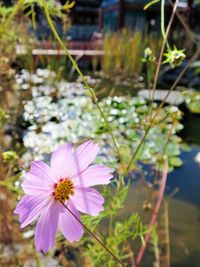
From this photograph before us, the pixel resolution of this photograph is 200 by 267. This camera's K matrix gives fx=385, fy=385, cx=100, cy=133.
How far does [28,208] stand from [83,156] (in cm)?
6

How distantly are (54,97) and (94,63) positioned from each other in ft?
7.06

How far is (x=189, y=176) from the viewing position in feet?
7.03

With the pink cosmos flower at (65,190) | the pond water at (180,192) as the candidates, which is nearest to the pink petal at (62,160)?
the pink cosmos flower at (65,190)

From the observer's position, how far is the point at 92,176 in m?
0.28

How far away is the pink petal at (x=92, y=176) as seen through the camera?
282 mm

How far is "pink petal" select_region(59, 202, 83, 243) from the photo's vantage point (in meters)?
0.29

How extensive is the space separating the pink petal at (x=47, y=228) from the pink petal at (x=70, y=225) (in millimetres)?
11

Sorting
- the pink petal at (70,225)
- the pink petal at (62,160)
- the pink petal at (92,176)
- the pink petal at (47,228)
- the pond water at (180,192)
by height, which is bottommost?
the pond water at (180,192)

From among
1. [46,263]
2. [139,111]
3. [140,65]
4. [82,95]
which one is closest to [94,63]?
[140,65]

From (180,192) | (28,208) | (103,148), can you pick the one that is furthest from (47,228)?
(103,148)

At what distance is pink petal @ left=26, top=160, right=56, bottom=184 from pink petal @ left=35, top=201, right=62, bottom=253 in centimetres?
2

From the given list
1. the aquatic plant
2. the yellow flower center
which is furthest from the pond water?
the yellow flower center

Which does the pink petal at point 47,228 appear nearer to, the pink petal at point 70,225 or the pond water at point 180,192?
the pink petal at point 70,225

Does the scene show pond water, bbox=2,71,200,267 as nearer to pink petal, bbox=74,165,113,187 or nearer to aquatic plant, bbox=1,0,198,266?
aquatic plant, bbox=1,0,198,266
